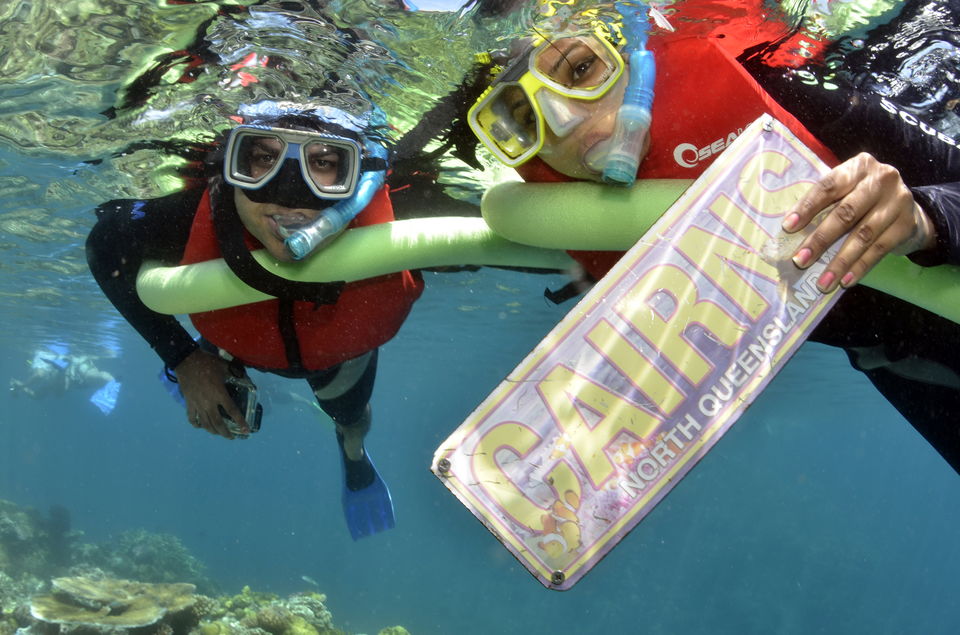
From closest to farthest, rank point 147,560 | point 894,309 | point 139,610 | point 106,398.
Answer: point 894,309 → point 139,610 → point 147,560 → point 106,398

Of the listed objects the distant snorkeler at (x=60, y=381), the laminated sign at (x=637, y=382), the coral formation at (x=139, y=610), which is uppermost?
the laminated sign at (x=637, y=382)

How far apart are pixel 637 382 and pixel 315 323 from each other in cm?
348

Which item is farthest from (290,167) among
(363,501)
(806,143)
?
(363,501)

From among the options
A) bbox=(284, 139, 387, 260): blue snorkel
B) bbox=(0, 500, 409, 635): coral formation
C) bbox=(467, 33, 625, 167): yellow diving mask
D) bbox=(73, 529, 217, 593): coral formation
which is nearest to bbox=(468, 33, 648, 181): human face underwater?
bbox=(467, 33, 625, 167): yellow diving mask

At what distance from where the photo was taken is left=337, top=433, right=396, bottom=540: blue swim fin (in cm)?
888

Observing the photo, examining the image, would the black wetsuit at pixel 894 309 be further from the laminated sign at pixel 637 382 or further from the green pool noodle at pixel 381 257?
the green pool noodle at pixel 381 257

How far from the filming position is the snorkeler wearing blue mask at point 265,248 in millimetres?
4566

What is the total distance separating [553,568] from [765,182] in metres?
2.03

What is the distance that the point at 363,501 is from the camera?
29.3 ft

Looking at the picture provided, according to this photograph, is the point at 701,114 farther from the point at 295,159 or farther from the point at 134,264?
the point at 134,264

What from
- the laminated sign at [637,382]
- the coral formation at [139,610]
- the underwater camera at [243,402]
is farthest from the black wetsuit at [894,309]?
the coral formation at [139,610]

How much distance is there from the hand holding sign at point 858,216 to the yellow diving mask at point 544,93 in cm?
133

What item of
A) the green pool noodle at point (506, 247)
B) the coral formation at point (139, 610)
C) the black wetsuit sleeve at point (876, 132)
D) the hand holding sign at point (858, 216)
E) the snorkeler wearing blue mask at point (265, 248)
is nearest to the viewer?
the hand holding sign at point (858, 216)

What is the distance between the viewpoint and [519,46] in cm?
→ 501
